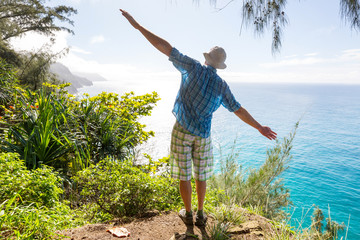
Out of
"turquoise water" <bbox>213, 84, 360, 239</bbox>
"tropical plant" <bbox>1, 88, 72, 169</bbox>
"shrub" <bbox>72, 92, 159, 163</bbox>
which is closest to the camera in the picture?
"tropical plant" <bbox>1, 88, 72, 169</bbox>

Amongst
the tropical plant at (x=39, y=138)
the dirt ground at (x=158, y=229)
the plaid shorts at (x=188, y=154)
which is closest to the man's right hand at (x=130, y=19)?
the plaid shorts at (x=188, y=154)

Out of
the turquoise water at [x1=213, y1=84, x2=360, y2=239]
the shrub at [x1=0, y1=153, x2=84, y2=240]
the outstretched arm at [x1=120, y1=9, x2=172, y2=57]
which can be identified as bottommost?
the turquoise water at [x1=213, y1=84, x2=360, y2=239]

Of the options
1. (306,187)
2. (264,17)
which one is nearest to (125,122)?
(264,17)

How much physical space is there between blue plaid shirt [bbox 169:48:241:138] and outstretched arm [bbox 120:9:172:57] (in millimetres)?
54

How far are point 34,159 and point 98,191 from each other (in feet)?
4.03

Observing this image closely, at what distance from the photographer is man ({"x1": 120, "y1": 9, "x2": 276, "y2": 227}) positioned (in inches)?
71.2

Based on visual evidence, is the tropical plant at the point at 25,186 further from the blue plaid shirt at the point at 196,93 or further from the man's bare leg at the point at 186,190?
the blue plaid shirt at the point at 196,93

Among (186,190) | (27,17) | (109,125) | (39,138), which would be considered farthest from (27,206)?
(27,17)

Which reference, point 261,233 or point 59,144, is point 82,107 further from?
point 261,233

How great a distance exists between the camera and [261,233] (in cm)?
195

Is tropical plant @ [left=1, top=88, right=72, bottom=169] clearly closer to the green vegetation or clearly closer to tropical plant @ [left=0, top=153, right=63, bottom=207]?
the green vegetation

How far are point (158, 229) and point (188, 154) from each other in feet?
2.44

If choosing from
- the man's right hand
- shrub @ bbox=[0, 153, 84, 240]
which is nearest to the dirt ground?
shrub @ bbox=[0, 153, 84, 240]

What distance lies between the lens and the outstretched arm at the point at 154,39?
174 centimetres
